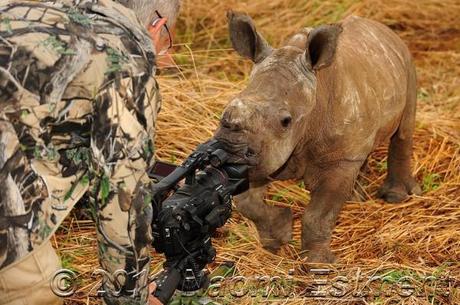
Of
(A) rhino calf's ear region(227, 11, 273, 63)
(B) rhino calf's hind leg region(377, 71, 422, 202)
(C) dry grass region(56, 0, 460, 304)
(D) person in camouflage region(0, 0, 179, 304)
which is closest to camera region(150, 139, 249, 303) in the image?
(D) person in camouflage region(0, 0, 179, 304)

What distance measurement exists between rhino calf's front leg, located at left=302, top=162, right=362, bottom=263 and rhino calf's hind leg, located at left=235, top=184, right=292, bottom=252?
0.19 meters

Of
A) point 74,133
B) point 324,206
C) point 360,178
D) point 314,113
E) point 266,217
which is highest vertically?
point 74,133

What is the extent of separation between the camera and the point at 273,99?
11.4ft

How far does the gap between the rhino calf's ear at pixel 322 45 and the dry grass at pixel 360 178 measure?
904mm

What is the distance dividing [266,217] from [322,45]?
852mm

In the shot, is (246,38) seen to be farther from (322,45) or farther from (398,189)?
(398,189)

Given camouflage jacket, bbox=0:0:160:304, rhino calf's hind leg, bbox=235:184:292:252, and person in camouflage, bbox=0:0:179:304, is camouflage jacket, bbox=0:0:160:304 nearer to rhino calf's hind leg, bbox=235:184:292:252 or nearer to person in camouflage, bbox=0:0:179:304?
person in camouflage, bbox=0:0:179:304

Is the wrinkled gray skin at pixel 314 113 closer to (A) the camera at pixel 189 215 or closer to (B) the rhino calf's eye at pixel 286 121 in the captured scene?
(B) the rhino calf's eye at pixel 286 121

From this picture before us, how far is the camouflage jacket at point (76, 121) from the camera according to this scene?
2.23m

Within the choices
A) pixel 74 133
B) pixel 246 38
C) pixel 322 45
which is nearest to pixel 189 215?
pixel 74 133

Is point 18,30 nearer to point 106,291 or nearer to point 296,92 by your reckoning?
point 106,291

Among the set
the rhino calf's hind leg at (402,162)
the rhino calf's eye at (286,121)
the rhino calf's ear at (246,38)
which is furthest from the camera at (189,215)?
the rhino calf's hind leg at (402,162)

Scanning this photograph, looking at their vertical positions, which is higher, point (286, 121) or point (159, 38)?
point (159, 38)

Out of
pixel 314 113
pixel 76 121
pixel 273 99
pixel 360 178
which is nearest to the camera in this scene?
pixel 76 121
